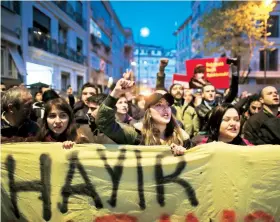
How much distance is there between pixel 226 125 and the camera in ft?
10.7

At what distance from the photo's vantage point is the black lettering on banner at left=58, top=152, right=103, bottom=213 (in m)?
2.85

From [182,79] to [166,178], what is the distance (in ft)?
25.5

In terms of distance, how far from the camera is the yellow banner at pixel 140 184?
9.09 feet

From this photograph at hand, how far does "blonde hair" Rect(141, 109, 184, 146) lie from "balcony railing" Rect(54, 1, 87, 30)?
23.1m

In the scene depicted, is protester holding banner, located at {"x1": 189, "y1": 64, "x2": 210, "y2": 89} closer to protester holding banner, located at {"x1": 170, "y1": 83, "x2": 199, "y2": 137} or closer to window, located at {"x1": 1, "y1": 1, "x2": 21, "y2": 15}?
protester holding banner, located at {"x1": 170, "y1": 83, "x2": 199, "y2": 137}

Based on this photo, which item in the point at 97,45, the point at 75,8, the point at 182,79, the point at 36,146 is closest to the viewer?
the point at 36,146

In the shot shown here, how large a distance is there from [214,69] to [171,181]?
7781 millimetres

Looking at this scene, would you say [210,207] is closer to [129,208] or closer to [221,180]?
[221,180]

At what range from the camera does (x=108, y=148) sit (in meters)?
2.93

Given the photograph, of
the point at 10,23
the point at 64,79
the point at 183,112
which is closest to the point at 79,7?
the point at 64,79

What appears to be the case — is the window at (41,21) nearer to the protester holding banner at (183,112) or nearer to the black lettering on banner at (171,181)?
the protester holding banner at (183,112)

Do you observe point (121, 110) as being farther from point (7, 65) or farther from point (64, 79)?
point (64, 79)

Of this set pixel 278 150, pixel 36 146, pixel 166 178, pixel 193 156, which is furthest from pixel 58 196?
pixel 278 150

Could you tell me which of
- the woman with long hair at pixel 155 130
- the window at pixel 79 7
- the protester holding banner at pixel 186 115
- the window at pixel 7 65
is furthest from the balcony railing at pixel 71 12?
the woman with long hair at pixel 155 130
